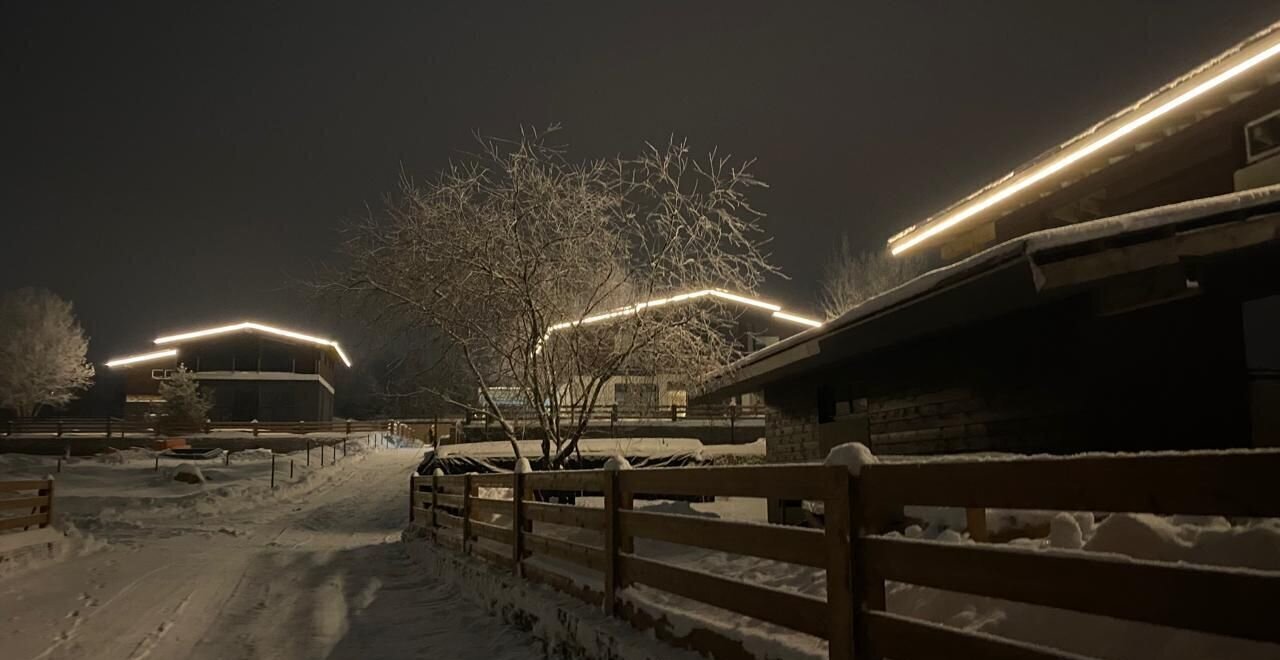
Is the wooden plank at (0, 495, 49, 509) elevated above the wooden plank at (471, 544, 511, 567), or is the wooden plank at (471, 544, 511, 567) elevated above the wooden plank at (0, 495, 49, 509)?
the wooden plank at (0, 495, 49, 509)

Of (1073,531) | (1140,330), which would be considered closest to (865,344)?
(1140,330)

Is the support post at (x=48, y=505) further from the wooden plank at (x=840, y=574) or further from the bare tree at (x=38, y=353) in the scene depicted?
the bare tree at (x=38, y=353)

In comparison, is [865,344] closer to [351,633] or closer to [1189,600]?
[351,633]

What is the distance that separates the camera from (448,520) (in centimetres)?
1178

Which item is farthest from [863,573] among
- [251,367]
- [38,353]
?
[38,353]

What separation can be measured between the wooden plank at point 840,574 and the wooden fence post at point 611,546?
2405 mm

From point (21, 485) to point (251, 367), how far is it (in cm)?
3420

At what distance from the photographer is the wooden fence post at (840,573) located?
10.1 ft

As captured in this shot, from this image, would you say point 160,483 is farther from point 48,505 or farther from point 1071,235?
point 1071,235

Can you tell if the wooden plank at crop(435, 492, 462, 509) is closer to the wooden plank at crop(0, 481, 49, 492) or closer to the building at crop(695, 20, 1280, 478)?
the building at crop(695, 20, 1280, 478)

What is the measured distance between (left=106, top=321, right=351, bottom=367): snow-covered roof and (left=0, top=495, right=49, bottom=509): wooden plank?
28969 mm

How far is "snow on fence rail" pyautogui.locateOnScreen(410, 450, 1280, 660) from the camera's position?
6.45 ft

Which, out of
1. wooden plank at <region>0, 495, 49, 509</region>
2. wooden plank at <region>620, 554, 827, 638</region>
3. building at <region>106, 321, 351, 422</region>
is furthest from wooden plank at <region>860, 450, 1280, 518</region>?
building at <region>106, 321, 351, 422</region>

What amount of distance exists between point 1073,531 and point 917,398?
563 centimetres
